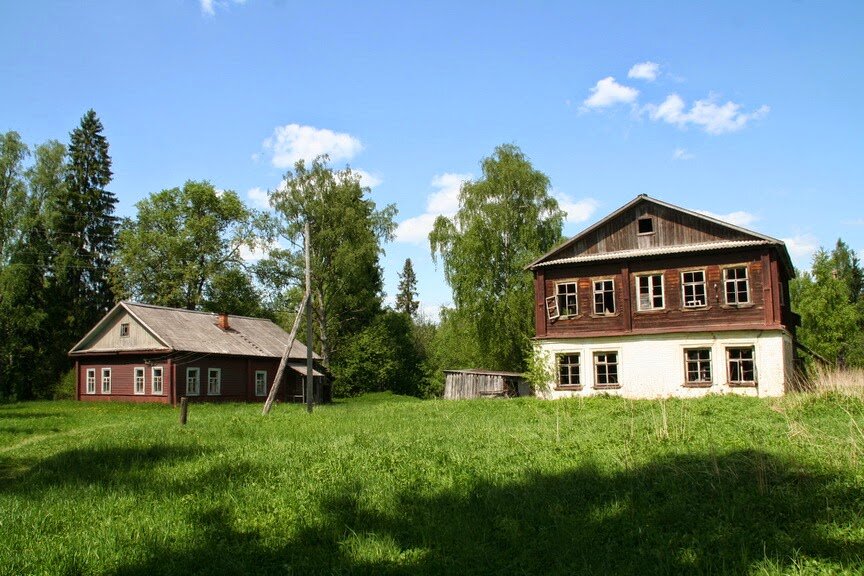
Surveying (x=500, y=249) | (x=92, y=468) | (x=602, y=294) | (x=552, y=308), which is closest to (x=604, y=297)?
(x=602, y=294)

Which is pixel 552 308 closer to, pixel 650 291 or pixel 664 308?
pixel 650 291

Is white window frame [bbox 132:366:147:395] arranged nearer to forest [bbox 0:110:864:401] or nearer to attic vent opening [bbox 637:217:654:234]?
forest [bbox 0:110:864:401]

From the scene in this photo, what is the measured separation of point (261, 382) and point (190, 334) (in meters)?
5.25

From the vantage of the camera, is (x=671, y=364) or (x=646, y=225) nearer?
(x=671, y=364)

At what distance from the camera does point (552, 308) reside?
30531 millimetres

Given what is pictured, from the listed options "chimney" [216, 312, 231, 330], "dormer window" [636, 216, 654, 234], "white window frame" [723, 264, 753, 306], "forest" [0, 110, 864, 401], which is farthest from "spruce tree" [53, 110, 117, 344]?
"white window frame" [723, 264, 753, 306]

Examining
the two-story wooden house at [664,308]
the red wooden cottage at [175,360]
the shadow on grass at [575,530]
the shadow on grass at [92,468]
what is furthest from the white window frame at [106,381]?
the shadow on grass at [575,530]

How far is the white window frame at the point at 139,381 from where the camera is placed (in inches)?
1503

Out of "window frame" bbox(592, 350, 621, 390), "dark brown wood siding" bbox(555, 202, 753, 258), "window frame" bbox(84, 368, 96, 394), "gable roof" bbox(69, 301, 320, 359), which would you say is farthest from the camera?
"window frame" bbox(84, 368, 96, 394)

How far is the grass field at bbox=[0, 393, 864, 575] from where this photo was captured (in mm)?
7285

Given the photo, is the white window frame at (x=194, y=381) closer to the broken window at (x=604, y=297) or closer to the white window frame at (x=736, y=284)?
the broken window at (x=604, y=297)

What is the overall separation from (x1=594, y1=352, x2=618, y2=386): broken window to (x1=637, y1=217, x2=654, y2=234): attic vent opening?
5.01 m

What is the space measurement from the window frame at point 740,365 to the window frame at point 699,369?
589 mm

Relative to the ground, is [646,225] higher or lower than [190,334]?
higher
